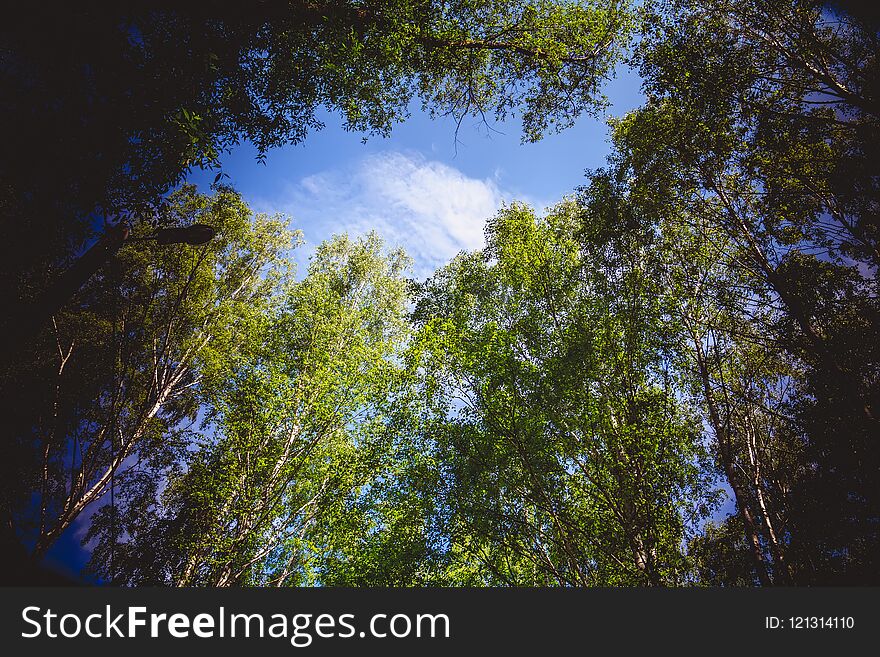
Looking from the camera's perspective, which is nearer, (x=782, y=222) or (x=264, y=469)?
(x=782, y=222)

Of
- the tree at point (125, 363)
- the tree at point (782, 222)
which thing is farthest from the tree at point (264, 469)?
the tree at point (782, 222)

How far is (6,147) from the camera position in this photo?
233 inches

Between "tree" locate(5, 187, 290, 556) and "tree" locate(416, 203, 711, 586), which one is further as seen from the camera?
"tree" locate(5, 187, 290, 556)

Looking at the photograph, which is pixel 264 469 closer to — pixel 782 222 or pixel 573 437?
pixel 573 437

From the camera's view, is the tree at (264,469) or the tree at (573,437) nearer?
the tree at (573,437)

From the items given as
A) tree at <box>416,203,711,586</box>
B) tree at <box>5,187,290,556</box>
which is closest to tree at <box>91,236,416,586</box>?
tree at <box>5,187,290,556</box>

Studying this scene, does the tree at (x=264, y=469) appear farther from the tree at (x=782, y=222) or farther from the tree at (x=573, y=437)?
the tree at (x=782, y=222)

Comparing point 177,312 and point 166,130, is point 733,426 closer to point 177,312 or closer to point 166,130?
point 166,130

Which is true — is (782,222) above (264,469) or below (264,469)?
above

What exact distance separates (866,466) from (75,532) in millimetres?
20465

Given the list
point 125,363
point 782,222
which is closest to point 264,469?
point 125,363

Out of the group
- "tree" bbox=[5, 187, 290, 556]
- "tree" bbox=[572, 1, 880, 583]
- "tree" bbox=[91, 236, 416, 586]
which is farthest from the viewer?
"tree" bbox=[91, 236, 416, 586]

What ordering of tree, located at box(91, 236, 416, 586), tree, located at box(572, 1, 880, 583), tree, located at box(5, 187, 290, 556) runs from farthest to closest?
1. tree, located at box(91, 236, 416, 586)
2. tree, located at box(5, 187, 290, 556)
3. tree, located at box(572, 1, 880, 583)

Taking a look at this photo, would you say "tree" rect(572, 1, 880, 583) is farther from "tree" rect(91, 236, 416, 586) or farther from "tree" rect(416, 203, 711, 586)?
"tree" rect(91, 236, 416, 586)
